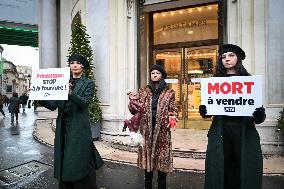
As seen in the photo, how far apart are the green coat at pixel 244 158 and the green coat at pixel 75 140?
1.63 metres

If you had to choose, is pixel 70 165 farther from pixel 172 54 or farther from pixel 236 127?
pixel 172 54

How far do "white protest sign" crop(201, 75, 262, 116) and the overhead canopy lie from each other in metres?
18.2

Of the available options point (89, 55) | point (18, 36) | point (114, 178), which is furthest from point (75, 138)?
point (18, 36)

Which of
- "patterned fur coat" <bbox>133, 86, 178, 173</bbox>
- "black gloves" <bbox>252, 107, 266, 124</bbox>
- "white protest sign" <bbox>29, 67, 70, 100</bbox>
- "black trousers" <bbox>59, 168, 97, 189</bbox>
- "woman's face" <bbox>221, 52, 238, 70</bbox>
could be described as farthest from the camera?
"patterned fur coat" <bbox>133, 86, 178, 173</bbox>

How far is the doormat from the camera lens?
5.91m

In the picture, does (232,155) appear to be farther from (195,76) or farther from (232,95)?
(195,76)

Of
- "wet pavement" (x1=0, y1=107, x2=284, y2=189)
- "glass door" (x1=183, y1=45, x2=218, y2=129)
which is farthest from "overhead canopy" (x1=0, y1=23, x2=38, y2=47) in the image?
"wet pavement" (x1=0, y1=107, x2=284, y2=189)

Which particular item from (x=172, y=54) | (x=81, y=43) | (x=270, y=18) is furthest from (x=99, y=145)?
A: (x=270, y=18)

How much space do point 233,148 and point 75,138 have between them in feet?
6.55

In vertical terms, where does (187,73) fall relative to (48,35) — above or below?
below

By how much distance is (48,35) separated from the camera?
18016 mm

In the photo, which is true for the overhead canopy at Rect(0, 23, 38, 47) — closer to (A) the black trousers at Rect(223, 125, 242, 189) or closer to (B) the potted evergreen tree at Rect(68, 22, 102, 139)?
(B) the potted evergreen tree at Rect(68, 22, 102, 139)

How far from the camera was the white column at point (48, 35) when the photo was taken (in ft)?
59.1

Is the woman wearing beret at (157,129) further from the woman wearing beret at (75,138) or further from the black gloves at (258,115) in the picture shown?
the black gloves at (258,115)
